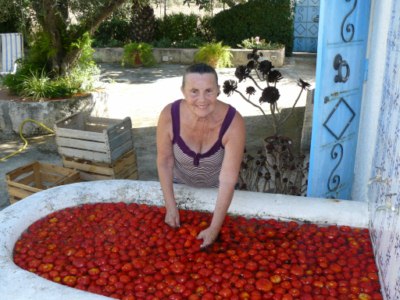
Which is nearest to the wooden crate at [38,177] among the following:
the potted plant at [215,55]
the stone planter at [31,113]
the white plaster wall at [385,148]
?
the white plaster wall at [385,148]

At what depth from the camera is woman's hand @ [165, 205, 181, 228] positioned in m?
2.88

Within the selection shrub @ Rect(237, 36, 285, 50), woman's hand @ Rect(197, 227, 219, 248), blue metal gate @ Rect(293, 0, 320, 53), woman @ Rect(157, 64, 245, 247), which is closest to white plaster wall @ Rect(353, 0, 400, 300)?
woman @ Rect(157, 64, 245, 247)

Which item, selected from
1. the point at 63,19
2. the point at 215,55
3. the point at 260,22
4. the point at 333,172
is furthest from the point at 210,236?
the point at 260,22

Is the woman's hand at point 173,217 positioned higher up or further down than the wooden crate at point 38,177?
higher up

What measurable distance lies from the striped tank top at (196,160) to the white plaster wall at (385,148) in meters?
0.86

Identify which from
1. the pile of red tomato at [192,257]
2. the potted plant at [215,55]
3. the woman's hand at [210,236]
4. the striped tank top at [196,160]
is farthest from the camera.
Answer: the potted plant at [215,55]

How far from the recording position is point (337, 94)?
11.2 ft

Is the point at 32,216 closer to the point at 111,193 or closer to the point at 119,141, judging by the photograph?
the point at 111,193

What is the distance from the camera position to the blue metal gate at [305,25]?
1474cm

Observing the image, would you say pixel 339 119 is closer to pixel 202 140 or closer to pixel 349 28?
pixel 349 28

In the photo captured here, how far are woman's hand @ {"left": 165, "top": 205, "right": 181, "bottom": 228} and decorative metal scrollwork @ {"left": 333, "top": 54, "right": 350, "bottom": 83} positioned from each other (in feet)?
4.94

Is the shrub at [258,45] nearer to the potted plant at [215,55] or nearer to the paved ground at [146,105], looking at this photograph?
the paved ground at [146,105]

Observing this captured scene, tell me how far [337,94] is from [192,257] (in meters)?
1.68

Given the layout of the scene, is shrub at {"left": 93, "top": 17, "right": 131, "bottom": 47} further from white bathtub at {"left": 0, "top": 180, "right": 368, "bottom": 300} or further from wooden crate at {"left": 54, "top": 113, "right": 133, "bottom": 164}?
white bathtub at {"left": 0, "top": 180, "right": 368, "bottom": 300}
